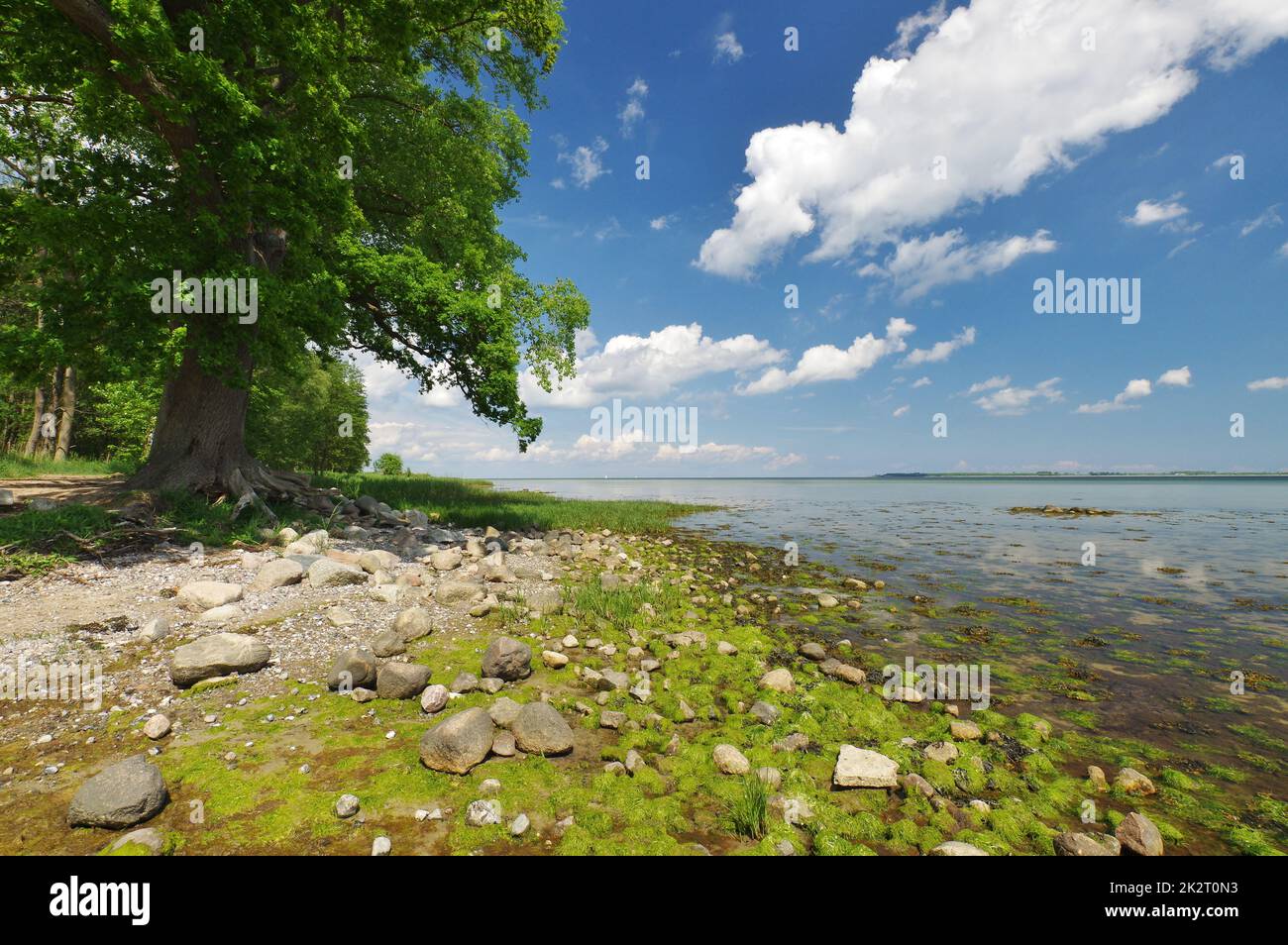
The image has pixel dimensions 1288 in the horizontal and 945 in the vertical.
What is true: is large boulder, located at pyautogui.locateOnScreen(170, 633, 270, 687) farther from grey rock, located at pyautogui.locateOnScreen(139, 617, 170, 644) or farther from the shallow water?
the shallow water

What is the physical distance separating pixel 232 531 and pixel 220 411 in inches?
181

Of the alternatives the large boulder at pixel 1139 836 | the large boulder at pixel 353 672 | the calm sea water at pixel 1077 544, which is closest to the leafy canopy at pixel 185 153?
the large boulder at pixel 353 672

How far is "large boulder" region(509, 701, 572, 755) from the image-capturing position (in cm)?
471

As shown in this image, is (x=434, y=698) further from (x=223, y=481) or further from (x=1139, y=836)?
(x=223, y=481)

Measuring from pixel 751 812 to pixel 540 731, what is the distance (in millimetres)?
2173

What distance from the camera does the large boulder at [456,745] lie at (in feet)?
14.0

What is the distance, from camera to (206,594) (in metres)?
7.54

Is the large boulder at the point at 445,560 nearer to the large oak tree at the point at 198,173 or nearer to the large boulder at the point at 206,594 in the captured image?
the large boulder at the point at 206,594

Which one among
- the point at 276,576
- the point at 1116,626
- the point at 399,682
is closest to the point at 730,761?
the point at 399,682

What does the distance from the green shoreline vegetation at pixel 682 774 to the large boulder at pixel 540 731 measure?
12 centimetres

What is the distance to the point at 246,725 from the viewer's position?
4.81 metres

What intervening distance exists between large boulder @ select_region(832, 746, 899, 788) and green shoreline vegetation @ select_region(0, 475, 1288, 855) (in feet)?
0.29
